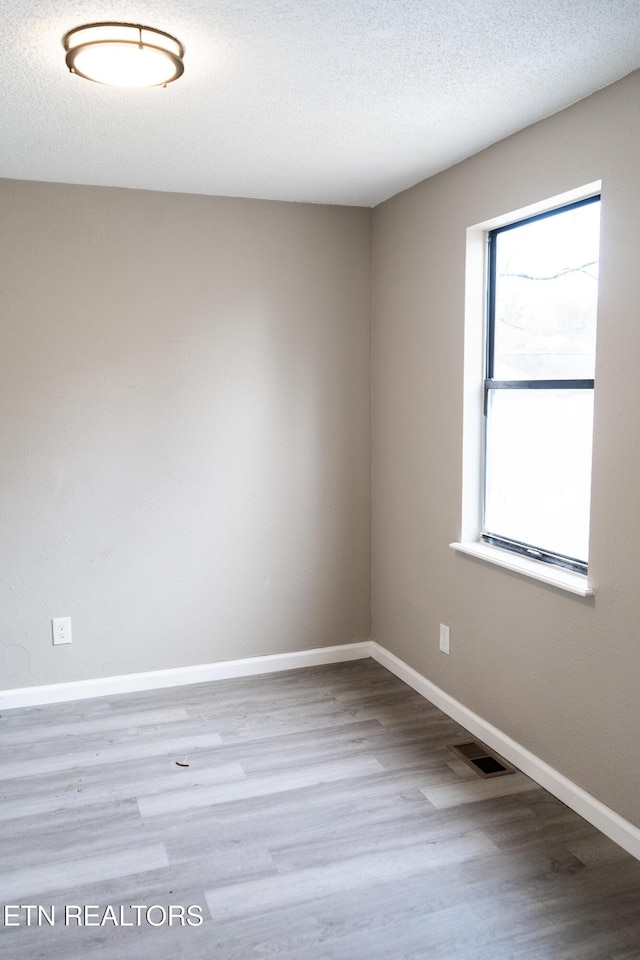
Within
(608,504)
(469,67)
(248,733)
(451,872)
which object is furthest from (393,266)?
(451,872)

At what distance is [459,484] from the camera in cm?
333

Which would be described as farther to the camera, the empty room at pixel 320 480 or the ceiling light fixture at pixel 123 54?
the empty room at pixel 320 480

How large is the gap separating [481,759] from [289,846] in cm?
90

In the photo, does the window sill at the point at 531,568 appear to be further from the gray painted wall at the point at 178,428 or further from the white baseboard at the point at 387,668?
the gray painted wall at the point at 178,428

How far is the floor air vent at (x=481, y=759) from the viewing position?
→ 2.93 m

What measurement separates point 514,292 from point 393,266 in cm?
90

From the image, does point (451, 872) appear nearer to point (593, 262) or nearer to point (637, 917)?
point (637, 917)

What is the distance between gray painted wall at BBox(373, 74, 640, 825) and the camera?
7.86 feet

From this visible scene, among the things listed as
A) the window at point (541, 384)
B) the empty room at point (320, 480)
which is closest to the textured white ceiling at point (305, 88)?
the empty room at point (320, 480)

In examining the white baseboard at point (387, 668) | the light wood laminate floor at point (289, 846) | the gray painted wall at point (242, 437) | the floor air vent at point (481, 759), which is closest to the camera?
the light wood laminate floor at point (289, 846)

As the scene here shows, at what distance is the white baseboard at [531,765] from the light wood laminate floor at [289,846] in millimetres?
42

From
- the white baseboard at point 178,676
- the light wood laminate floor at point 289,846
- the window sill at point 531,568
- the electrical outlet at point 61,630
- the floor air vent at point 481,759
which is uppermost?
the window sill at point 531,568

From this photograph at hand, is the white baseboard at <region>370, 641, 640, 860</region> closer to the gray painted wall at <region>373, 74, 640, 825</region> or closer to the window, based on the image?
the gray painted wall at <region>373, 74, 640, 825</region>

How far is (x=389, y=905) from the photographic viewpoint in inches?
86.2
